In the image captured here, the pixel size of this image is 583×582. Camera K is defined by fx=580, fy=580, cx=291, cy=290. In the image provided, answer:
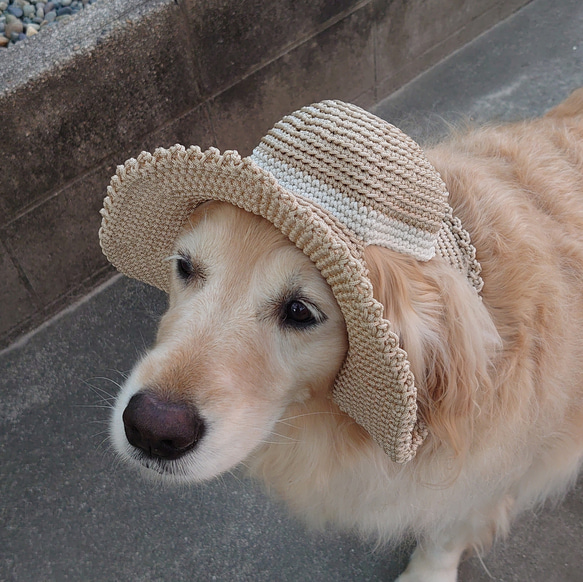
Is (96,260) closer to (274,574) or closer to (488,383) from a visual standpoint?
(274,574)

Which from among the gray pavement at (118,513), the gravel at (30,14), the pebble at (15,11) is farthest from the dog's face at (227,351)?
the pebble at (15,11)

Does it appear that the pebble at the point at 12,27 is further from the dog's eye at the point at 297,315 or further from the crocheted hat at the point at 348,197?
the dog's eye at the point at 297,315

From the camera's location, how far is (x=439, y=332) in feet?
4.12

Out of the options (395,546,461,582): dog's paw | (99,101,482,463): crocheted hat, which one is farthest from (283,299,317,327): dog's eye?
(395,546,461,582): dog's paw

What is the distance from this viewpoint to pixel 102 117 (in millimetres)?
2391

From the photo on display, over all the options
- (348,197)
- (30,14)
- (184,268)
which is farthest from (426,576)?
(30,14)

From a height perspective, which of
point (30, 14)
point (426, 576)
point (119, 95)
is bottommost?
point (426, 576)

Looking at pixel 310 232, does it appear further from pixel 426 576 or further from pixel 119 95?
pixel 119 95

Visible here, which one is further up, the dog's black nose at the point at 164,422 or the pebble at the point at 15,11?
the pebble at the point at 15,11

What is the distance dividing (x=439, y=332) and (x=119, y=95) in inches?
70.0

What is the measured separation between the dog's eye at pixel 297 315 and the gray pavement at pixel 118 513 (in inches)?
46.1

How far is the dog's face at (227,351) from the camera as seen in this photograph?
3.95ft

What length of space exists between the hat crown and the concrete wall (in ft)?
4.58

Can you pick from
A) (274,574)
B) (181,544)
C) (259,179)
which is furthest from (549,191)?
(181,544)
